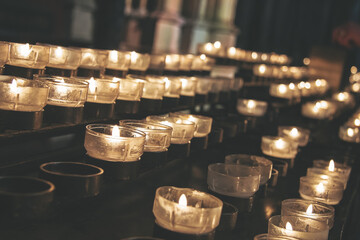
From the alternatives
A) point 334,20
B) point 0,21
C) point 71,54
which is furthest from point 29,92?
point 334,20

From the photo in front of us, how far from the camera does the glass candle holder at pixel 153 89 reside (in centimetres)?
264

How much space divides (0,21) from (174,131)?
468 cm

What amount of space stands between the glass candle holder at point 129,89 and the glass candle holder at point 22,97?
0.62m

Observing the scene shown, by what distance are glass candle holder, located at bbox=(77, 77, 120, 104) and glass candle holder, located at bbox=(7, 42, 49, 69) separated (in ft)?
0.72

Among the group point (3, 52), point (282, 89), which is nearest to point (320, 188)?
point (3, 52)

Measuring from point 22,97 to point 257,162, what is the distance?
3.63 ft

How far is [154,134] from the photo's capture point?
2086 millimetres

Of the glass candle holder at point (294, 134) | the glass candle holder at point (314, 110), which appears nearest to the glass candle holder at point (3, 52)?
the glass candle holder at point (294, 134)

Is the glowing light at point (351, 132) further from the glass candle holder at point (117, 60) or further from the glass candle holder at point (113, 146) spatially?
the glass candle holder at point (113, 146)

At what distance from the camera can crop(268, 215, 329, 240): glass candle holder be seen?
181 centimetres

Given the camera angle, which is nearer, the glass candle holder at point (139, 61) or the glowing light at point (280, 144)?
the glowing light at point (280, 144)

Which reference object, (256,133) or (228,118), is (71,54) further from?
(256,133)

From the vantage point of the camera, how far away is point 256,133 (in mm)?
3834

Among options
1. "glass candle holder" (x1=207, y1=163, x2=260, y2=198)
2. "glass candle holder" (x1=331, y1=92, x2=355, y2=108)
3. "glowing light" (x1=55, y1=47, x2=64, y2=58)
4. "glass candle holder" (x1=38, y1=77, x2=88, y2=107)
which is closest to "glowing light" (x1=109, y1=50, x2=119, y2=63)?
"glowing light" (x1=55, y1=47, x2=64, y2=58)
